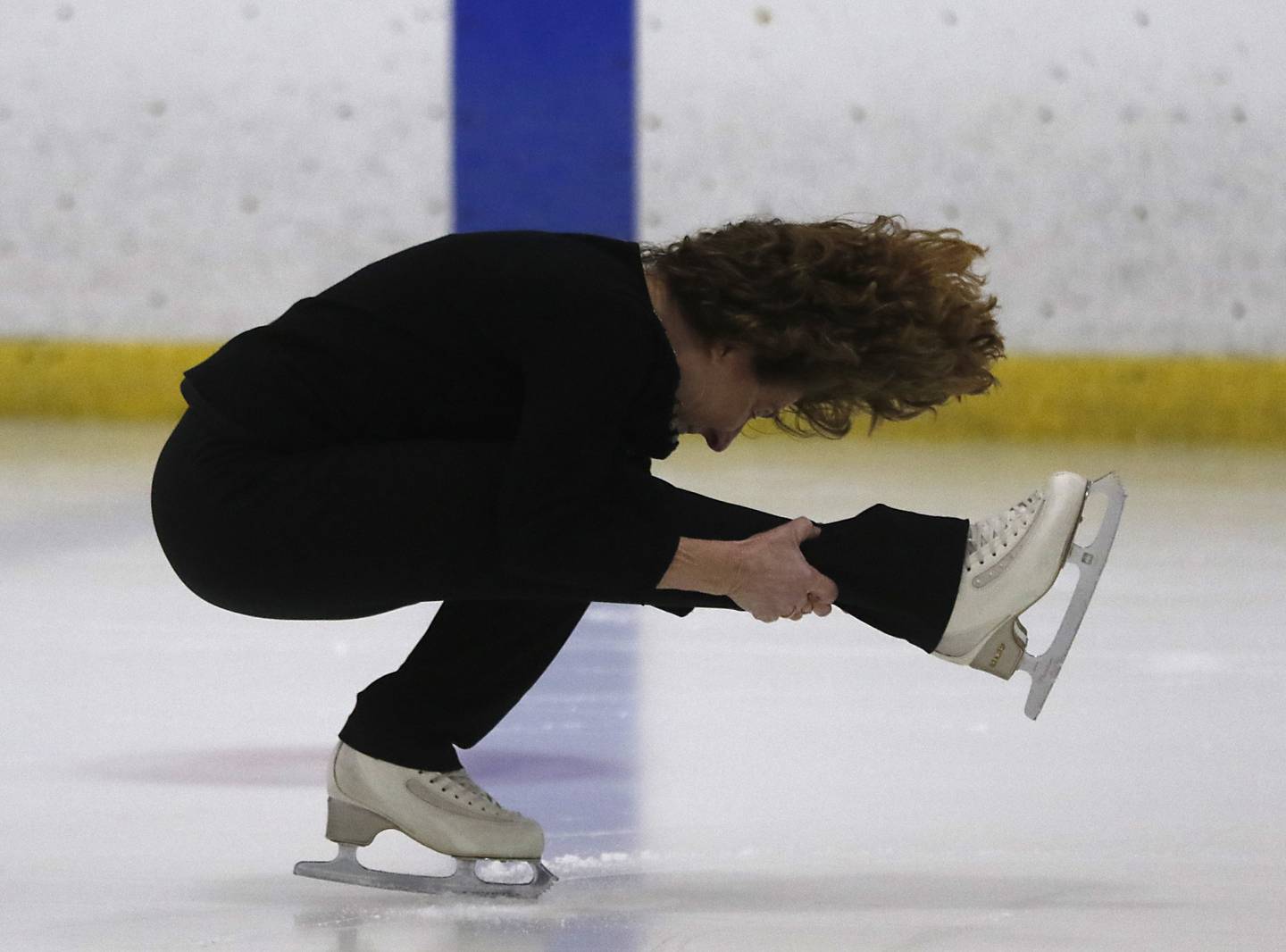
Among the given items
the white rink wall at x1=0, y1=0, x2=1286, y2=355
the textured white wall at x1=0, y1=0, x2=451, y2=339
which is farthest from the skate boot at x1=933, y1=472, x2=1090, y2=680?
the textured white wall at x1=0, y1=0, x2=451, y2=339

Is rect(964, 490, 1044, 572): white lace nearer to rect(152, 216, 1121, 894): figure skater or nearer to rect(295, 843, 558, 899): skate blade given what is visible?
rect(152, 216, 1121, 894): figure skater

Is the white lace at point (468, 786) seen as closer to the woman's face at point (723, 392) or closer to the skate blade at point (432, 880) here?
the skate blade at point (432, 880)

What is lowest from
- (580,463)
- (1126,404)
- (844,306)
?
(1126,404)

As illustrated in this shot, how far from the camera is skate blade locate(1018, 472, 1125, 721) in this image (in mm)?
1343

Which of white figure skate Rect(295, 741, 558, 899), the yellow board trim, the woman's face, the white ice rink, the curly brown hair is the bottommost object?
the yellow board trim

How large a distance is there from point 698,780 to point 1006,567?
1.54 ft

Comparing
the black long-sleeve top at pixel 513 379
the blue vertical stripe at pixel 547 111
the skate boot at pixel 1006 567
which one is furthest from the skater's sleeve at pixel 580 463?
the blue vertical stripe at pixel 547 111

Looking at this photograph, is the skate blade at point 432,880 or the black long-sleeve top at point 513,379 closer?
the black long-sleeve top at point 513,379

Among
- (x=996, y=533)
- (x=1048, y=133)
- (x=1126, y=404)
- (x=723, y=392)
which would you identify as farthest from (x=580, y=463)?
(x=1048, y=133)

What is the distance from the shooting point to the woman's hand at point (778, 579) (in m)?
1.27

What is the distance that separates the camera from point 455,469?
129cm

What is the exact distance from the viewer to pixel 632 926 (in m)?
1.25

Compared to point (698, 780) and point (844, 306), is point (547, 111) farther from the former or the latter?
point (844, 306)

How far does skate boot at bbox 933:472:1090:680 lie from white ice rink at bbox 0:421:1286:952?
0.18 metres
